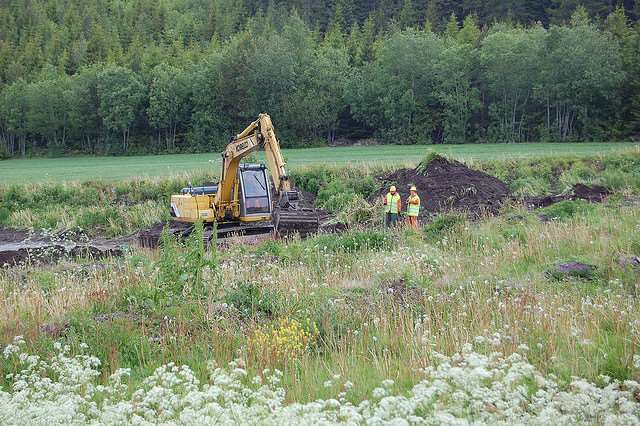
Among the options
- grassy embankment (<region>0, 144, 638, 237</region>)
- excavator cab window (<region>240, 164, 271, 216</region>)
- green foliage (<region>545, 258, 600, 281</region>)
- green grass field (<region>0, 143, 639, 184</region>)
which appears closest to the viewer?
green foliage (<region>545, 258, 600, 281</region>)

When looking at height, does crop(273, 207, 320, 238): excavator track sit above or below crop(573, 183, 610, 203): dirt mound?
below

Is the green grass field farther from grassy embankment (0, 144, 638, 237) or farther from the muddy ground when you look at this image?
the muddy ground


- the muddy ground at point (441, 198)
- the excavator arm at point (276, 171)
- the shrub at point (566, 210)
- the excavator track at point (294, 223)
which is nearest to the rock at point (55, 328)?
the excavator track at point (294, 223)

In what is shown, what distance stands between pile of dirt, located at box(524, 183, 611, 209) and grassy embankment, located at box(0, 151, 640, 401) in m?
10.9

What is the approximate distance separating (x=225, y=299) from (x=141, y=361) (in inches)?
71.9

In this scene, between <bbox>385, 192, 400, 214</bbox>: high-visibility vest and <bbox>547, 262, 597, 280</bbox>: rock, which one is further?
<bbox>385, 192, 400, 214</bbox>: high-visibility vest

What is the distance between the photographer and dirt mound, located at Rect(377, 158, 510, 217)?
26.4m

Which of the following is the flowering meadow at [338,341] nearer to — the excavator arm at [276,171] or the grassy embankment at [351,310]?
the grassy embankment at [351,310]

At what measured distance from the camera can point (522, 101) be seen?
71.2m

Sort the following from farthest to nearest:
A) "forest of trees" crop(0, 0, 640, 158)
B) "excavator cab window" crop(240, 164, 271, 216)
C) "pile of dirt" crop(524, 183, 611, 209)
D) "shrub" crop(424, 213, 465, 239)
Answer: "forest of trees" crop(0, 0, 640, 158), "pile of dirt" crop(524, 183, 611, 209), "excavator cab window" crop(240, 164, 271, 216), "shrub" crop(424, 213, 465, 239)

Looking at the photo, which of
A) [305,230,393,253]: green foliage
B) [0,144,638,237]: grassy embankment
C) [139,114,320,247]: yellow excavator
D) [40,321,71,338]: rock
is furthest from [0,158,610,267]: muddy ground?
[40,321,71,338]: rock

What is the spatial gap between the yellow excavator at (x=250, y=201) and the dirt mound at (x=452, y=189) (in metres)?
6.44

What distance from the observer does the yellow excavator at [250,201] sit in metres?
21.5

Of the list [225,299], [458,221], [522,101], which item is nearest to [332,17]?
[522,101]
